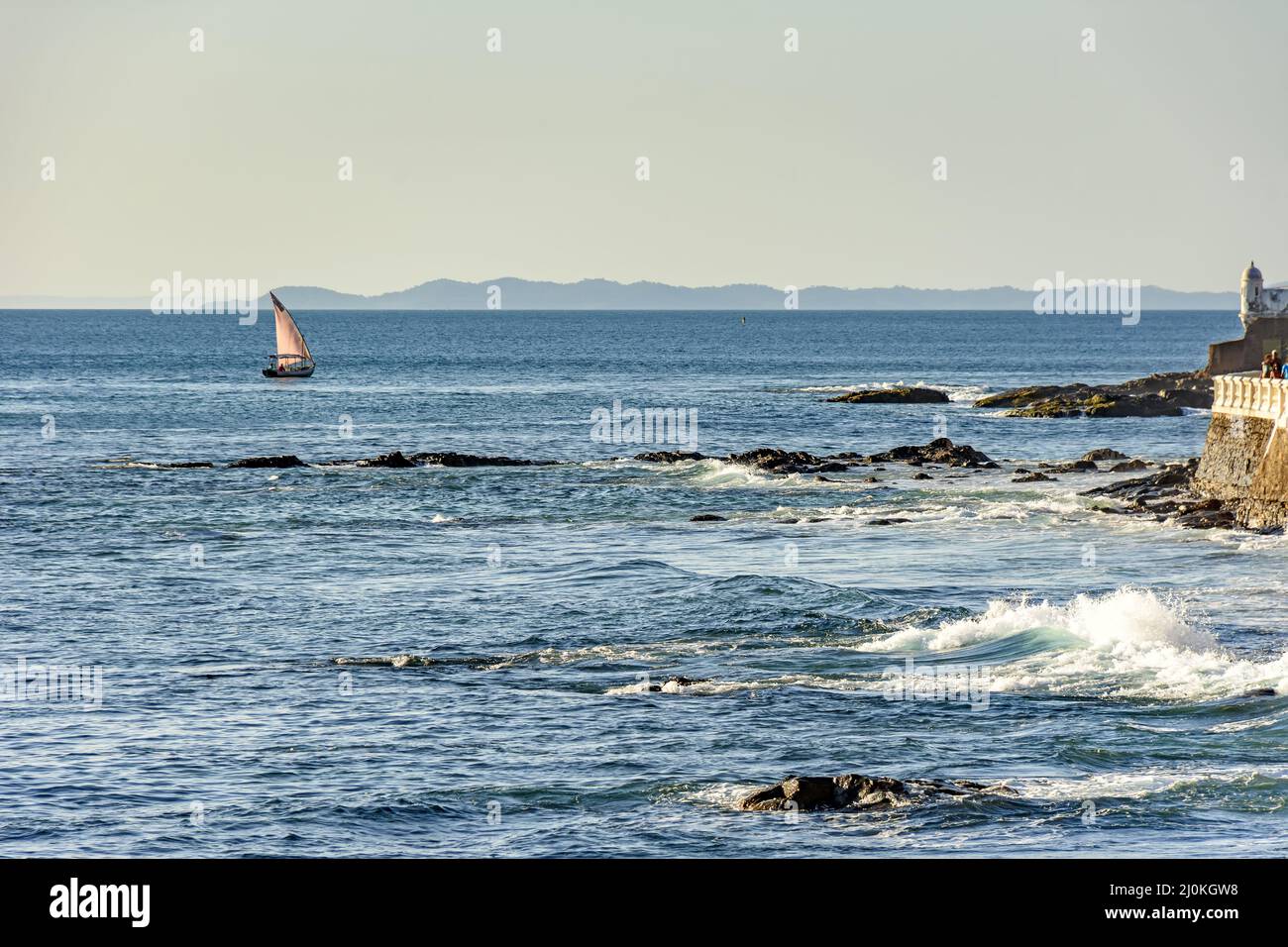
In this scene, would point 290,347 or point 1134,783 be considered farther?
point 290,347

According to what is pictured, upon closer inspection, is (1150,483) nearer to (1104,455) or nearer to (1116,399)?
(1104,455)

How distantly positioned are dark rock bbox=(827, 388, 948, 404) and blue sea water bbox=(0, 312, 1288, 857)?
4125 cm

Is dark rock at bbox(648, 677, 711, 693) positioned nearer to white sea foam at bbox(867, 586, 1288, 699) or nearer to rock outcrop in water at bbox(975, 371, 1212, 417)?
white sea foam at bbox(867, 586, 1288, 699)

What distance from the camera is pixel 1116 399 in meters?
93.8

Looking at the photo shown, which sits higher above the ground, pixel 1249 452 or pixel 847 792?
pixel 1249 452

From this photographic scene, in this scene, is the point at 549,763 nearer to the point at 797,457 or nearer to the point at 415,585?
the point at 415,585

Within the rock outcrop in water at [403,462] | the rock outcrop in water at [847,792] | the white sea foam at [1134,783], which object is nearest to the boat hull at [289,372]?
the rock outcrop in water at [403,462]

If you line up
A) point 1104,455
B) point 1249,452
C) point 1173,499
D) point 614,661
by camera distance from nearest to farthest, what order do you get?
point 614,661
point 1249,452
point 1173,499
point 1104,455

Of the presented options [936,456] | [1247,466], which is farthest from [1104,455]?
[1247,466]

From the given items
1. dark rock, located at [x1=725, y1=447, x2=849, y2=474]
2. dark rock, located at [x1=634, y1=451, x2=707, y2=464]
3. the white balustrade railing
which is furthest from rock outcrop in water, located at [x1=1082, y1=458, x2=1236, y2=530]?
dark rock, located at [x1=634, y1=451, x2=707, y2=464]

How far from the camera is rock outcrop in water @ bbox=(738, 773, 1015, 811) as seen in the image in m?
19.3

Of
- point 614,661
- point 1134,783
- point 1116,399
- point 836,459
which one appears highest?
point 1116,399

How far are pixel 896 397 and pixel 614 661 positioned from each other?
80.8 meters
